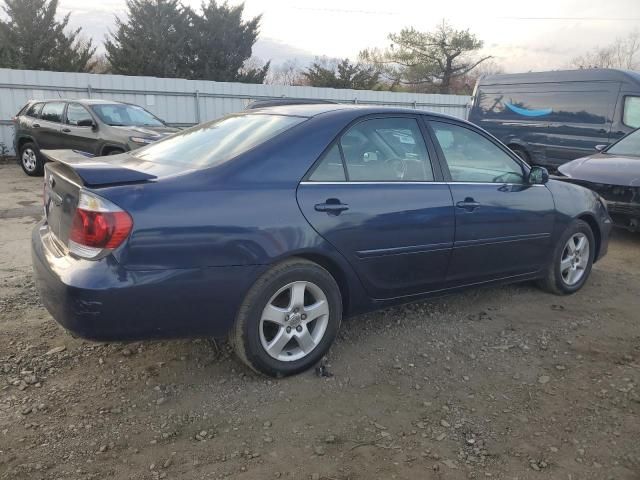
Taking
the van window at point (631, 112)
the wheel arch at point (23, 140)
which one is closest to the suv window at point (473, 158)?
the van window at point (631, 112)

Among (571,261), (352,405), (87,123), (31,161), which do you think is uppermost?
(87,123)

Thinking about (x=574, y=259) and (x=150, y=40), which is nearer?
(x=574, y=259)

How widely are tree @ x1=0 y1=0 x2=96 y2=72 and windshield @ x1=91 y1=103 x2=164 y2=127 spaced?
17.3 meters

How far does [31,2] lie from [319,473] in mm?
28965

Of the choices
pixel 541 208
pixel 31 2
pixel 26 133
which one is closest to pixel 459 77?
pixel 31 2

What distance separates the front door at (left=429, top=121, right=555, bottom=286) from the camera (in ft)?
12.6

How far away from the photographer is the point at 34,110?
11.5 meters

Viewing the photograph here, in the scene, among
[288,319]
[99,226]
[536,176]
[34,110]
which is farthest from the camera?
[34,110]

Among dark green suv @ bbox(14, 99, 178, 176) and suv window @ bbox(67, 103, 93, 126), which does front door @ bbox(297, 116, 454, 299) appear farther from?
suv window @ bbox(67, 103, 93, 126)

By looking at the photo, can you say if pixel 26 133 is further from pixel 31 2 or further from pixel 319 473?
pixel 31 2

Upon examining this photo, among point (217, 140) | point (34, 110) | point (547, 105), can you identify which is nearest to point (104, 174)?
point (217, 140)

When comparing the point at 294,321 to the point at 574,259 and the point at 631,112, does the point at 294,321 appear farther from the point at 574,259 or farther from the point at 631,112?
the point at 631,112

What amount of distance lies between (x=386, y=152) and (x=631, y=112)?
798 centimetres

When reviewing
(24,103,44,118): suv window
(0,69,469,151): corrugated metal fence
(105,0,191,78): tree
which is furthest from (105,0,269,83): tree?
(24,103,44,118): suv window
